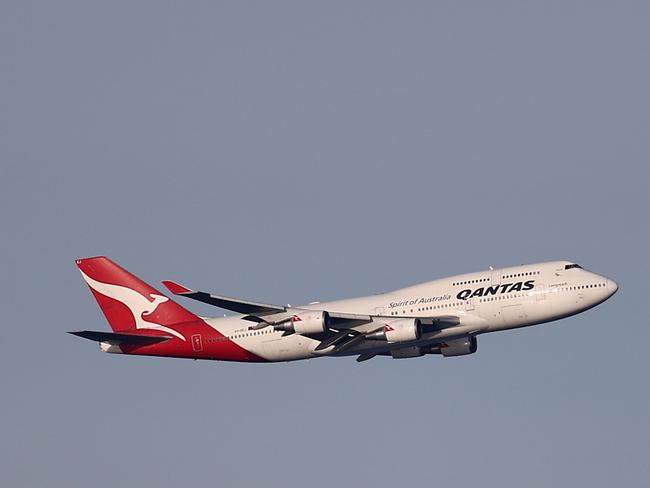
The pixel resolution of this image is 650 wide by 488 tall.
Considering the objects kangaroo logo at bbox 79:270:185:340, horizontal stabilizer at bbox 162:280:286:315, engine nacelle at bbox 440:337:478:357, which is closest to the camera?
horizontal stabilizer at bbox 162:280:286:315

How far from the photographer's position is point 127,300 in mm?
86375

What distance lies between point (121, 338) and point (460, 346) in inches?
861

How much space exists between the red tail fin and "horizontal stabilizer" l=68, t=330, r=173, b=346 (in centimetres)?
103

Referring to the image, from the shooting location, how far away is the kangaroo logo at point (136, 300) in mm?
85000

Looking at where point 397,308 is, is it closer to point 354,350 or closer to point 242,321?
point 354,350

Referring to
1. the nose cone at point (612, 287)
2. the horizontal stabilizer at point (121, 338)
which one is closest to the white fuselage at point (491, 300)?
the nose cone at point (612, 287)

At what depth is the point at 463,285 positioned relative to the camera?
77188 millimetres

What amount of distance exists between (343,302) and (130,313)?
1538 centimetres

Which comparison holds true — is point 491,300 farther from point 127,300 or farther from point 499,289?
point 127,300

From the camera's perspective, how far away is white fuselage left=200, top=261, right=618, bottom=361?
248 ft

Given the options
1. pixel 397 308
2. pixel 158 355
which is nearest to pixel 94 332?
pixel 158 355

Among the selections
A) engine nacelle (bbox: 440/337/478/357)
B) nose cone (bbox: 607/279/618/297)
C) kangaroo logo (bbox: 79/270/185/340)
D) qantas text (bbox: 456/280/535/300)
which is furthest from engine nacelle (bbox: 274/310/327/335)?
nose cone (bbox: 607/279/618/297)

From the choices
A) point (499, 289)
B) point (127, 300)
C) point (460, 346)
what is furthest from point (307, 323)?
point (127, 300)

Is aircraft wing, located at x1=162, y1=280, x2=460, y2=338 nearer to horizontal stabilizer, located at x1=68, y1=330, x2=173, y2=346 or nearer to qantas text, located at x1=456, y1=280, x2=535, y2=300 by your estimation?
qantas text, located at x1=456, y1=280, x2=535, y2=300
